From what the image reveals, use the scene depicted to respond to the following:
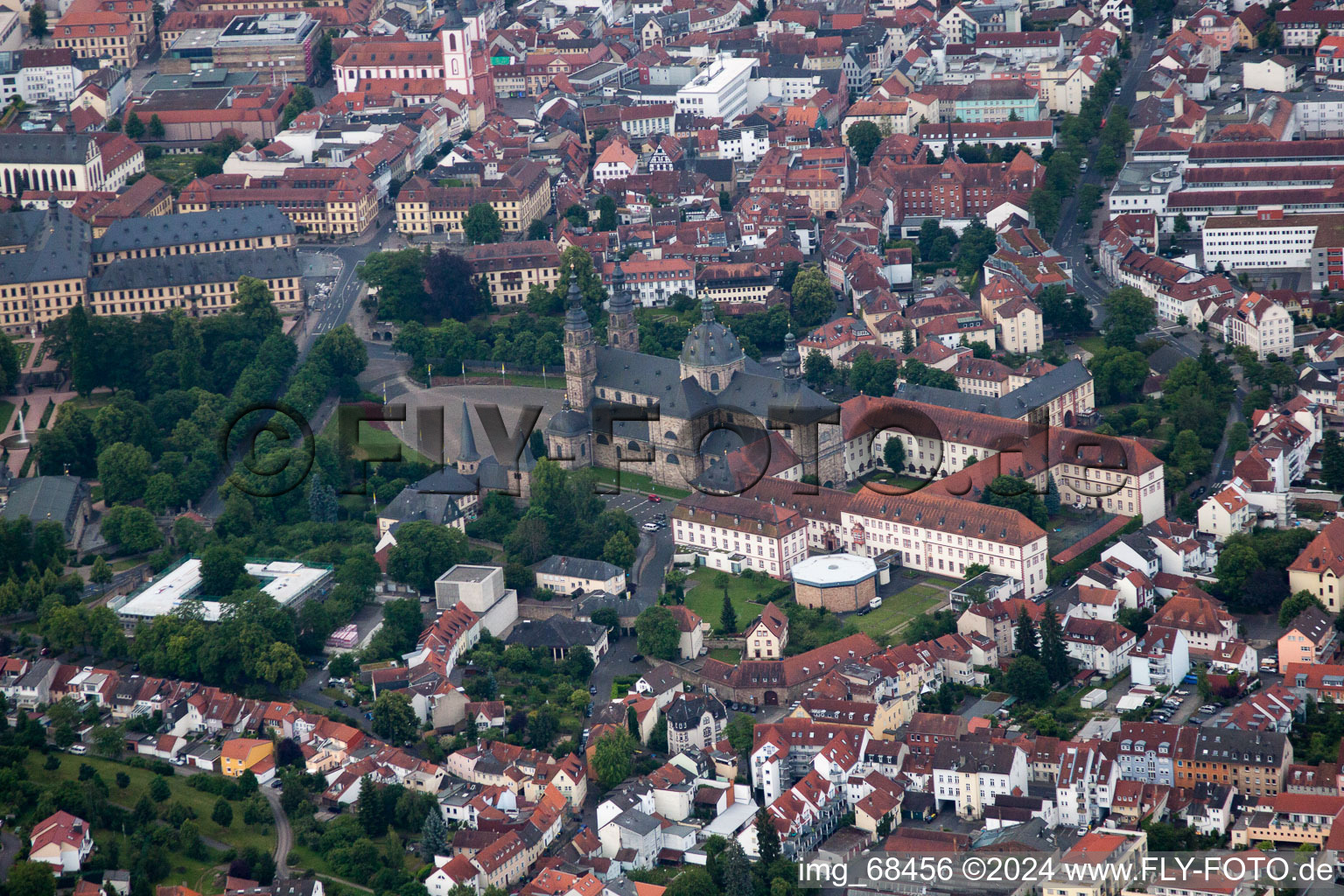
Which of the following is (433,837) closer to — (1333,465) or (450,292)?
(1333,465)

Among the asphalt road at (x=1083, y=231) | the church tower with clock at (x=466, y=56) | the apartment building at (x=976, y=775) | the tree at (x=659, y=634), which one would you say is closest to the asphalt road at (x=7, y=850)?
the tree at (x=659, y=634)

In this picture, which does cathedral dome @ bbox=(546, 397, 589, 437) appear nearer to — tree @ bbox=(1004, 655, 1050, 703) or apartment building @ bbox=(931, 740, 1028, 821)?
tree @ bbox=(1004, 655, 1050, 703)

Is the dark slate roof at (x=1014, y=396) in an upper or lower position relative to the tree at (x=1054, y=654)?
upper

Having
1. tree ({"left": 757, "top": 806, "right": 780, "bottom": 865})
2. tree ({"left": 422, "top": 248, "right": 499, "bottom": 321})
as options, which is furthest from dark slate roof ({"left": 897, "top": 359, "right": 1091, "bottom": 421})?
tree ({"left": 757, "top": 806, "right": 780, "bottom": 865})

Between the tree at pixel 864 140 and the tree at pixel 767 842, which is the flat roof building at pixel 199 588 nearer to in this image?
the tree at pixel 767 842

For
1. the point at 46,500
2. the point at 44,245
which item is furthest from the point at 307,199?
the point at 46,500

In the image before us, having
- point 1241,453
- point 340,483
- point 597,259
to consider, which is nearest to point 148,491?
point 340,483
